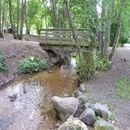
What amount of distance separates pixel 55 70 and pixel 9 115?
6.88 meters

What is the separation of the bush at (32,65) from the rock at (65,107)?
6083mm

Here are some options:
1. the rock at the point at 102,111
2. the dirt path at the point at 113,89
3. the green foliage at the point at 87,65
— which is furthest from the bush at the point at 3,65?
the rock at the point at 102,111

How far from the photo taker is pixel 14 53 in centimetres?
1439

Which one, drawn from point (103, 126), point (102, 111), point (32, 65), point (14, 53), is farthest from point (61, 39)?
point (103, 126)

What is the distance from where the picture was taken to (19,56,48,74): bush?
13406 mm

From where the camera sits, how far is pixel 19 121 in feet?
24.3

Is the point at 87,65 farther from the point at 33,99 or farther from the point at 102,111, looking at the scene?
the point at 102,111

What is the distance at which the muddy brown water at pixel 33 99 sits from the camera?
7270 millimetres

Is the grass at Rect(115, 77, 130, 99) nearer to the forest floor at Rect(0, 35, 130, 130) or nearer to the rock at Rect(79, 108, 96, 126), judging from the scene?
the forest floor at Rect(0, 35, 130, 130)

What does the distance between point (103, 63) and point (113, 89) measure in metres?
3.16

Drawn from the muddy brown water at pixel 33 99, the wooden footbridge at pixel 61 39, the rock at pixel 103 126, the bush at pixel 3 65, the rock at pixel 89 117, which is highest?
the wooden footbridge at pixel 61 39

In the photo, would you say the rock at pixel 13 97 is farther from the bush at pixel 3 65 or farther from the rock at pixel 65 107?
the bush at pixel 3 65

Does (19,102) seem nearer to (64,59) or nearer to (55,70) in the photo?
(55,70)

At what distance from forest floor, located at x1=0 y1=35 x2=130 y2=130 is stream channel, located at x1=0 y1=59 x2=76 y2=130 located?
35.2 inches
